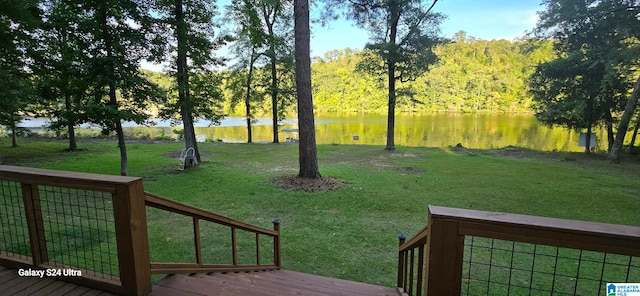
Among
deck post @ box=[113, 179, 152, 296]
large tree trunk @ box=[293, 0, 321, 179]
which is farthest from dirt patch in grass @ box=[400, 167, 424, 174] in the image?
deck post @ box=[113, 179, 152, 296]

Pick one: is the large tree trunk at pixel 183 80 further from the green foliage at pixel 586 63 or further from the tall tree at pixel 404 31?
the green foliage at pixel 586 63

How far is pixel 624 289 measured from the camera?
1.40m

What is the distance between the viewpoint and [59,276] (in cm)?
202

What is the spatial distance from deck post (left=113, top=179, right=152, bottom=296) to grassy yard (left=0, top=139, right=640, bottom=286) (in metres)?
2.19

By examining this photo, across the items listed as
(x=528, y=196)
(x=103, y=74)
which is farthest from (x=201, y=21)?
(x=528, y=196)

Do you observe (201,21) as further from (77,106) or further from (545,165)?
(545,165)

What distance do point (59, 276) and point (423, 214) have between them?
17.0ft

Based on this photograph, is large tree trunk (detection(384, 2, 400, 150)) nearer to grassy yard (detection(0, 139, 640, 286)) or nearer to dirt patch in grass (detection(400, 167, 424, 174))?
grassy yard (detection(0, 139, 640, 286))

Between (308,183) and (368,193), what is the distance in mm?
1540

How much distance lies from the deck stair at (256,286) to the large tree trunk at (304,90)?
457 centimetres

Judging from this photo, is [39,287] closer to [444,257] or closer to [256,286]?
[256,286]

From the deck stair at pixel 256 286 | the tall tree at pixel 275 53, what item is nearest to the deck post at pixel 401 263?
the deck stair at pixel 256 286

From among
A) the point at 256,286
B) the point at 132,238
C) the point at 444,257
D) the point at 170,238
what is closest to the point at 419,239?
the point at 444,257

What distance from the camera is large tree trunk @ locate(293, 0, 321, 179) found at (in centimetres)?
712
